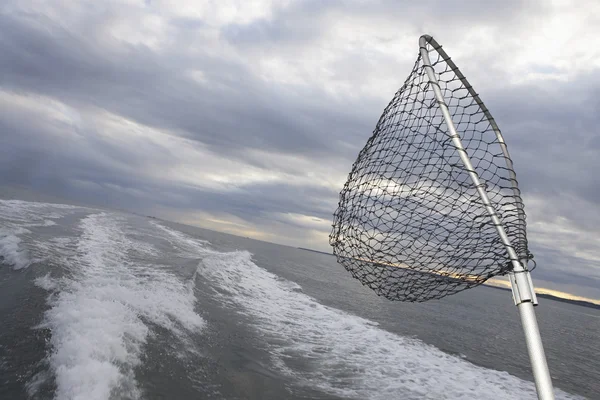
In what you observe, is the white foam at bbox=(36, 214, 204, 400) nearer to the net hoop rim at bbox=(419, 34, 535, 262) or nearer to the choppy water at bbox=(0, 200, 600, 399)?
the choppy water at bbox=(0, 200, 600, 399)

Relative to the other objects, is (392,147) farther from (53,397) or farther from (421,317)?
(421,317)

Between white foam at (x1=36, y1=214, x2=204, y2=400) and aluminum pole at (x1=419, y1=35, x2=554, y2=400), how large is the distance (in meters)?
5.23

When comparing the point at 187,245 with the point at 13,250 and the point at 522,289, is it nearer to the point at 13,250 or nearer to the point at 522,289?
the point at 13,250

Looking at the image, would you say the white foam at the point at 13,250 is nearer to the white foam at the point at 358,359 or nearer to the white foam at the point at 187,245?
the white foam at the point at 358,359

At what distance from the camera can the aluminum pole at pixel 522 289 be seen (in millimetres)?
1688

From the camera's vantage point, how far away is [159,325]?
7945 millimetres

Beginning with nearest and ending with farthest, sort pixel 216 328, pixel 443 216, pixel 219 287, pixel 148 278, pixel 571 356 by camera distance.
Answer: pixel 443 216, pixel 216 328, pixel 148 278, pixel 219 287, pixel 571 356

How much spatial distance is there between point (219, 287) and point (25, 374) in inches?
409

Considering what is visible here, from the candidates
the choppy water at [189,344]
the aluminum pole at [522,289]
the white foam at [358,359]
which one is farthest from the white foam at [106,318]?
the aluminum pole at [522,289]

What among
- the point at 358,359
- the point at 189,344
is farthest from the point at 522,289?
the point at 358,359

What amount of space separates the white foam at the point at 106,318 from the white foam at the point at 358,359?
9.35 feet

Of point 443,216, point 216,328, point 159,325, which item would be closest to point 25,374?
point 159,325

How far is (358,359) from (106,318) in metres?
6.88

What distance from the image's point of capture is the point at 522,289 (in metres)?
1.96
